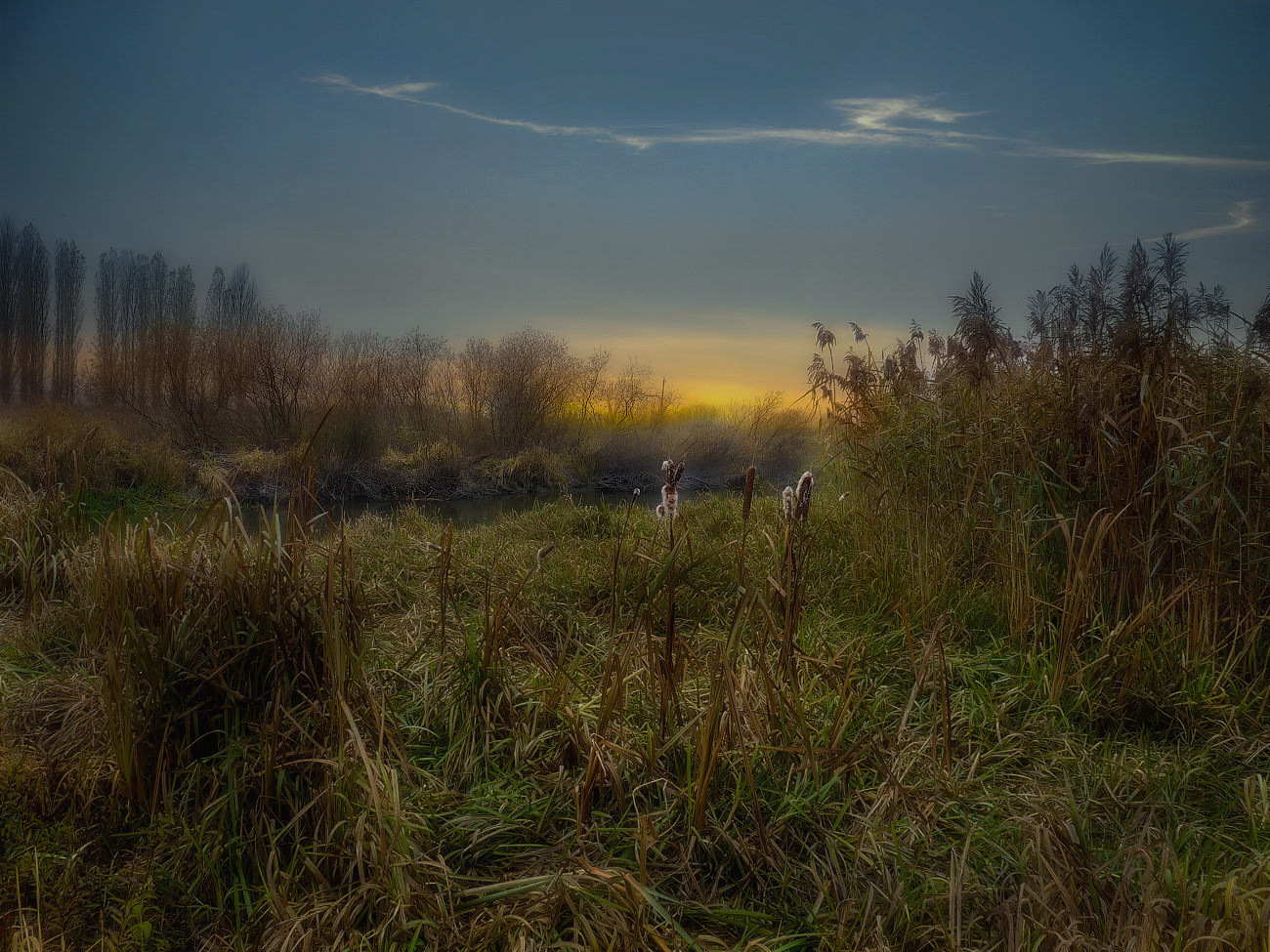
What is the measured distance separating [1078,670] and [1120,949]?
1441mm

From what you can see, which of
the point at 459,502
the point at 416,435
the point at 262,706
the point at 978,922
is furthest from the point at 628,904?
the point at 416,435

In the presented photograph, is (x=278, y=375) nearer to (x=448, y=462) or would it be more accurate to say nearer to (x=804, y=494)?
(x=448, y=462)

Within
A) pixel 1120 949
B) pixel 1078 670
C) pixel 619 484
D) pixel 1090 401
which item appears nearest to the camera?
pixel 1120 949

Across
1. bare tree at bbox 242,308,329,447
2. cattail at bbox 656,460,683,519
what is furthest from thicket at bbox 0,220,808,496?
cattail at bbox 656,460,683,519

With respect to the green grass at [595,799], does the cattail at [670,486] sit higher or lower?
higher

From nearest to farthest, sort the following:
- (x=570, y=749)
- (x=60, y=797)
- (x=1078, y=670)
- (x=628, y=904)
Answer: (x=628, y=904) < (x=60, y=797) < (x=570, y=749) < (x=1078, y=670)

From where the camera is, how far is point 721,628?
3477mm

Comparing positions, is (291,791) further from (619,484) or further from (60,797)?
(619,484)

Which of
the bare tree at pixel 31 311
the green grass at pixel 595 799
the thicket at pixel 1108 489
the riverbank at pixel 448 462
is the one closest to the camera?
the green grass at pixel 595 799

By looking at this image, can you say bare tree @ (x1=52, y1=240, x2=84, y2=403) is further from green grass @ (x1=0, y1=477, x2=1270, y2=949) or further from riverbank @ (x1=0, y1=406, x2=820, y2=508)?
green grass @ (x1=0, y1=477, x2=1270, y2=949)

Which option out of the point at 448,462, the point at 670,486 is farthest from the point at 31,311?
the point at 670,486

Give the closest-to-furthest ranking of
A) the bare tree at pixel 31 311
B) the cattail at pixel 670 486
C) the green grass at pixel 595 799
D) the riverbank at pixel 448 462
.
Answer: the green grass at pixel 595 799, the cattail at pixel 670 486, the riverbank at pixel 448 462, the bare tree at pixel 31 311

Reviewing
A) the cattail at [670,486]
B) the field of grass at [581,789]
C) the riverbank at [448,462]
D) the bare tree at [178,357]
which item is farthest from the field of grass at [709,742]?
the bare tree at [178,357]

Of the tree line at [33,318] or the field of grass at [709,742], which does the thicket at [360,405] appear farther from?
the field of grass at [709,742]
